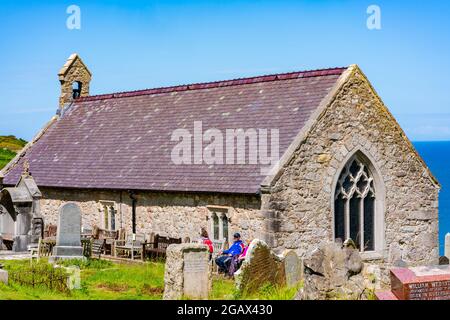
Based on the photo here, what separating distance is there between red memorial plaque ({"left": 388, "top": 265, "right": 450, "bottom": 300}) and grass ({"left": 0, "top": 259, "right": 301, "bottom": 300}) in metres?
2.20

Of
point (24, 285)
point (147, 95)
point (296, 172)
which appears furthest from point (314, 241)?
point (147, 95)

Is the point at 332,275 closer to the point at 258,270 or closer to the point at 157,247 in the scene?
the point at 258,270

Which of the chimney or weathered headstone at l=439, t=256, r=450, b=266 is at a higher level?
the chimney

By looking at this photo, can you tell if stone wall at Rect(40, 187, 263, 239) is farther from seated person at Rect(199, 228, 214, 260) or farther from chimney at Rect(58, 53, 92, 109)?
chimney at Rect(58, 53, 92, 109)

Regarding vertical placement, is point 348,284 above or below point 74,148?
below

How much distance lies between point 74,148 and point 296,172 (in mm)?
12475

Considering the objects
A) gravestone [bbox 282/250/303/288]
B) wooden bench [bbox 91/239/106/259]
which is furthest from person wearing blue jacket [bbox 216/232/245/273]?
wooden bench [bbox 91/239/106/259]

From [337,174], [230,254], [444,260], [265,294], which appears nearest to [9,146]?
[444,260]

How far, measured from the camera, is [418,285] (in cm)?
1448

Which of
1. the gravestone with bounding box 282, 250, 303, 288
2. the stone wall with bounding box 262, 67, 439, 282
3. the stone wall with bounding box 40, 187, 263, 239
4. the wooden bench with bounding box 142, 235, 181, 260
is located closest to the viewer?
the gravestone with bounding box 282, 250, 303, 288

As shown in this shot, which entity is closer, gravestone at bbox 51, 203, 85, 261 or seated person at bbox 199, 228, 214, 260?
seated person at bbox 199, 228, 214, 260

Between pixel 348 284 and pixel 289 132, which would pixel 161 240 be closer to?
pixel 289 132

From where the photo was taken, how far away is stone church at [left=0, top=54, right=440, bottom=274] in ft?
81.9

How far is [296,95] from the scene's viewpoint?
27641mm
